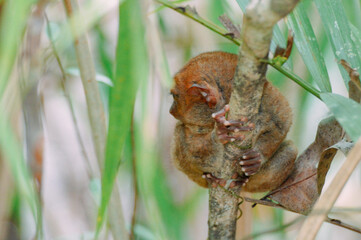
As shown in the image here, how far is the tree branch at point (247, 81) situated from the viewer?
1325mm

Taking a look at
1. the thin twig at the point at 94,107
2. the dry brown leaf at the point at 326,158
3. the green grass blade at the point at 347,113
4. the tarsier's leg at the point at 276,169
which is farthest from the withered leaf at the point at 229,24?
the tarsier's leg at the point at 276,169

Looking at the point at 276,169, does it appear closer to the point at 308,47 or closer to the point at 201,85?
the point at 201,85

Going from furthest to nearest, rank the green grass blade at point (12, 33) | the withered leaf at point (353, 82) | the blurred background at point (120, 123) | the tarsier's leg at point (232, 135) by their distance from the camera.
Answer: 1. the tarsier's leg at point (232, 135)
2. the withered leaf at point (353, 82)
3. the blurred background at point (120, 123)
4. the green grass blade at point (12, 33)

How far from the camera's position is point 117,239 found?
2266 mm

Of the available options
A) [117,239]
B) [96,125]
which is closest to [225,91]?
[96,125]

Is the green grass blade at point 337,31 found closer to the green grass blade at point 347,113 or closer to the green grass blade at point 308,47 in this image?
the green grass blade at point 308,47

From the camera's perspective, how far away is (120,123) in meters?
1.33

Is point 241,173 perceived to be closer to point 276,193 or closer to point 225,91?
point 276,193

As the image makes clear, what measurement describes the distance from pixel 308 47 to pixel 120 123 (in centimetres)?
94

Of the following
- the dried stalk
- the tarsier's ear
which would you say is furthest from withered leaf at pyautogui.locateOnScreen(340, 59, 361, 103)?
the tarsier's ear

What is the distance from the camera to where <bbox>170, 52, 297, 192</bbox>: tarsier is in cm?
269

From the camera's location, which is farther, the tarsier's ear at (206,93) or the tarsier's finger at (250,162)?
the tarsier's ear at (206,93)

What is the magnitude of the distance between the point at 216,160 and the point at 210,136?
0.47 feet

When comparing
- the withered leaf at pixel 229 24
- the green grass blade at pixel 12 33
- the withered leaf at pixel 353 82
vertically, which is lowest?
the green grass blade at pixel 12 33
